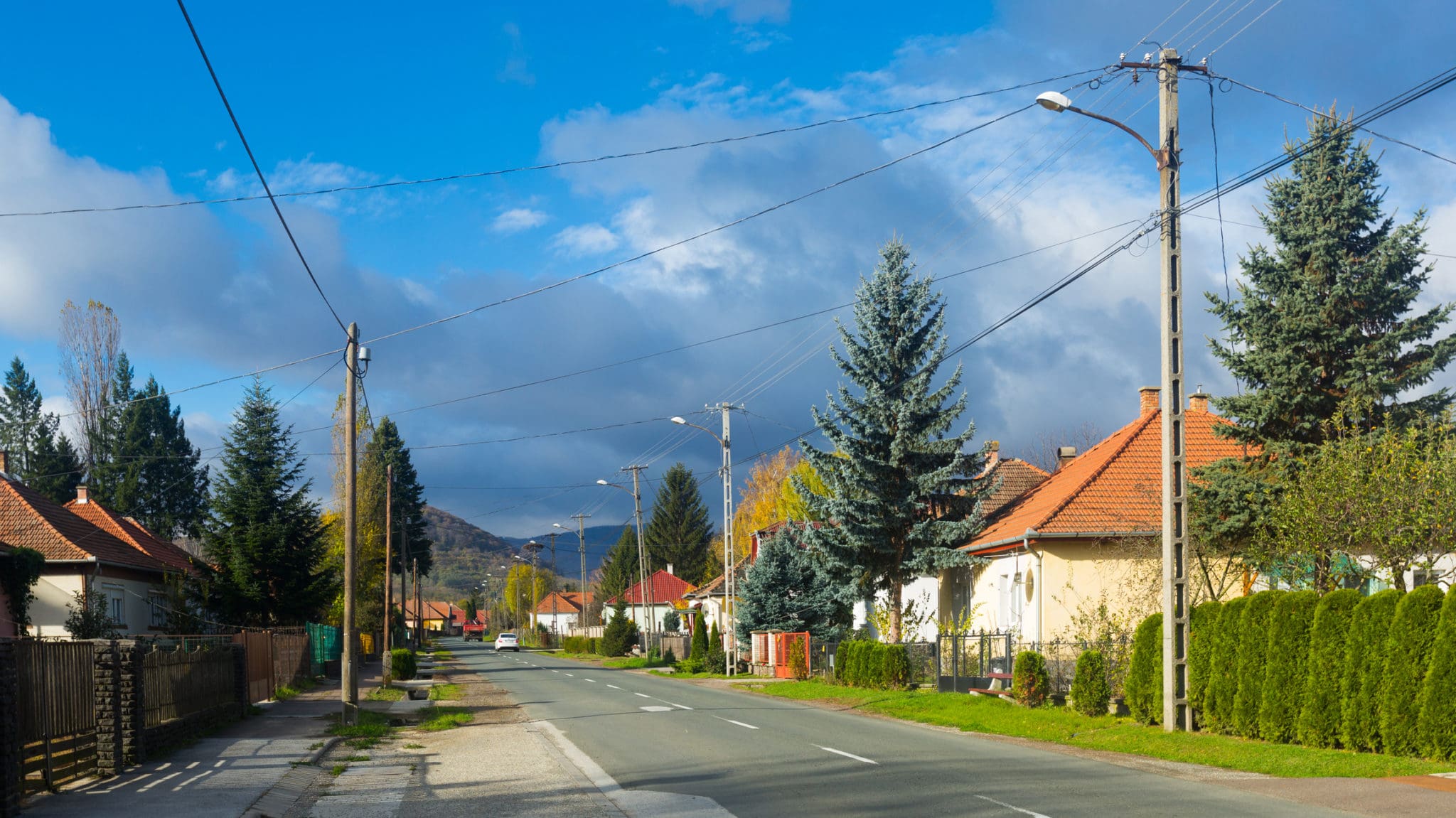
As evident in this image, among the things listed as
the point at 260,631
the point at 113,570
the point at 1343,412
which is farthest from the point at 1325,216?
the point at 113,570

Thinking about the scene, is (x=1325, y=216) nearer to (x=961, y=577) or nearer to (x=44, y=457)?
(x=961, y=577)

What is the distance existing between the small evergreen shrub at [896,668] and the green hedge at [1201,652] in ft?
39.5

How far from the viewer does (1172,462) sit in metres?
17.2

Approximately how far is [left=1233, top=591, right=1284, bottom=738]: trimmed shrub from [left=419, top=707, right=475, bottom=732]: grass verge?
1362cm

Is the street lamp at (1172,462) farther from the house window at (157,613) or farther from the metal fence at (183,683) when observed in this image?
the house window at (157,613)

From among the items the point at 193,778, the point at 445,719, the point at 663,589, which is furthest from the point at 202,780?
the point at 663,589

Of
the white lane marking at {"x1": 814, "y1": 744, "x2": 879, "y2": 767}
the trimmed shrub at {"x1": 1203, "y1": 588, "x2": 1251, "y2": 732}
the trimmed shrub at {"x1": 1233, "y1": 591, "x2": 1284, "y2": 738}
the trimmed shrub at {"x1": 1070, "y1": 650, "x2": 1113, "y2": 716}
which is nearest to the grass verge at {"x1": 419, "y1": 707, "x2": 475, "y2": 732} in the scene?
the white lane marking at {"x1": 814, "y1": 744, "x2": 879, "y2": 767}

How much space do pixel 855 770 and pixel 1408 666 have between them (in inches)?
255

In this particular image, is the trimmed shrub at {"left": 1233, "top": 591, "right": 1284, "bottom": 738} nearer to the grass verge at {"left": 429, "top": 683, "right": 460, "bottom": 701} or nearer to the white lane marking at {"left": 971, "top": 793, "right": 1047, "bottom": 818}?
the white lane marking at {"left": 971, "top": 793, "right": 1047, "bottom": 818}

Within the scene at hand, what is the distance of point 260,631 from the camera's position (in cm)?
2842

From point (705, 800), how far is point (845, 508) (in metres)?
21.2

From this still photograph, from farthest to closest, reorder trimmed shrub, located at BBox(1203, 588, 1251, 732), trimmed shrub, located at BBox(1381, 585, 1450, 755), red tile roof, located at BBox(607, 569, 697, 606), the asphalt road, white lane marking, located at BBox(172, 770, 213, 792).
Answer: red tile roof, located at BBox(607, 569, 697, 606)
trimmed shrub, located at BBox(1203, 588, 1251, 732)
trimmed shrub, located at BBox(1381, 585, 1450, 755)
white lane marking, located at BBox(172, 770, 213, 792)
the asphalt road

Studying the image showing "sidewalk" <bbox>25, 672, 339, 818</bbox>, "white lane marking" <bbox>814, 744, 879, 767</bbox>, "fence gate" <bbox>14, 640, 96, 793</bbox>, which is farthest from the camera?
"white lane marking" <bbox>814, 744, 879, 767</bbox>

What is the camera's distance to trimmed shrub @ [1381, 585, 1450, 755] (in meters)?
13.5
